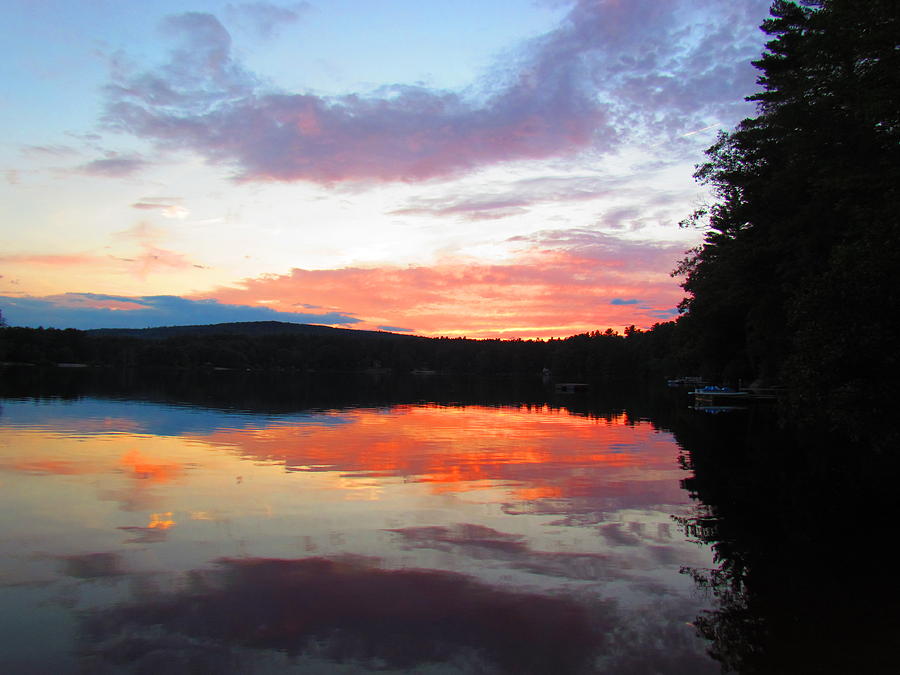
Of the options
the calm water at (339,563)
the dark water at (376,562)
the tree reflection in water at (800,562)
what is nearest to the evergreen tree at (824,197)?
the tree reflection in water at (800,562)

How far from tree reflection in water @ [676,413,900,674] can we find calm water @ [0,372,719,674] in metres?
0.56

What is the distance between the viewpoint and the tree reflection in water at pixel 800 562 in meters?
7.78

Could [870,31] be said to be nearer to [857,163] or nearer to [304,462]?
[857,163]

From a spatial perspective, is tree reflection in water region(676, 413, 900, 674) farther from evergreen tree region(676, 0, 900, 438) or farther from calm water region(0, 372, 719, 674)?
evergreen tree region(676, 0, 900, 438)

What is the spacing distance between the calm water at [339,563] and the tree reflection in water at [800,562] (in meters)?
0.56

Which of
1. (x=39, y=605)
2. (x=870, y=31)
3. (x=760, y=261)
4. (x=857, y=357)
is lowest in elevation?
(x=39, y=605)

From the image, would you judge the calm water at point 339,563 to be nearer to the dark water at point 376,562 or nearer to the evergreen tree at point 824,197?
the dark water at point 376,562

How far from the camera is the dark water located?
7594 mm

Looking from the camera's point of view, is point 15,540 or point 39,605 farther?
point 15,540

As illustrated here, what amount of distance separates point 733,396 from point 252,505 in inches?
1836

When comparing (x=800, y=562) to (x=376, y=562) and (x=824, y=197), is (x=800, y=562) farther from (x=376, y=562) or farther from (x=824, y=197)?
(x=824, y=197)

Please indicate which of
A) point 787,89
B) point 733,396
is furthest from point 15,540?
Result: point 733,396

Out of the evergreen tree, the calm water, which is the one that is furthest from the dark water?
the evergreen tree

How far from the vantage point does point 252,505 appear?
1460 cm
